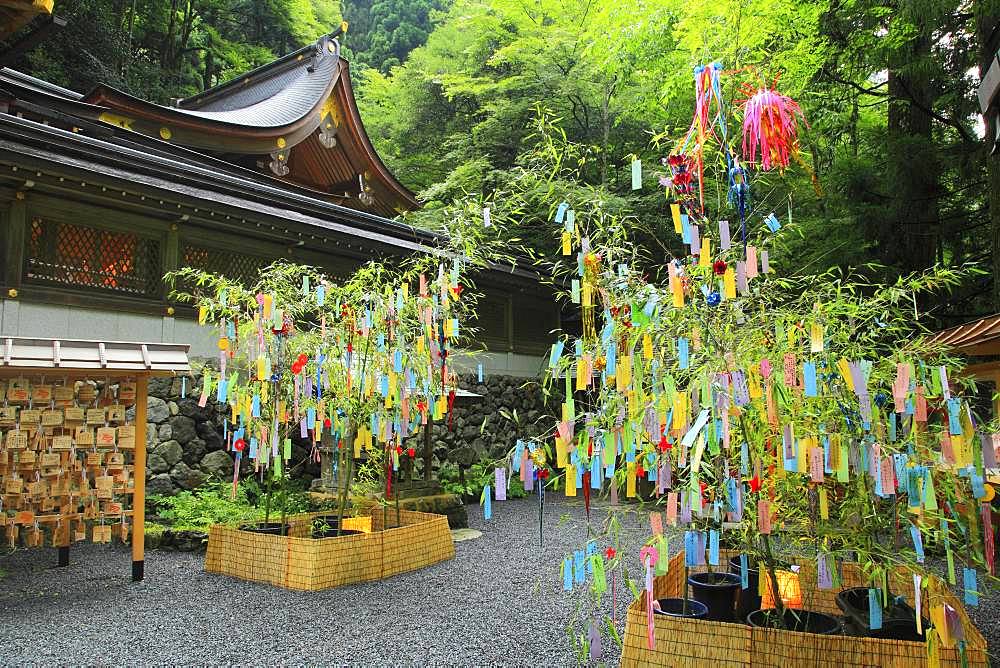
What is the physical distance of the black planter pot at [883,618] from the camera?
9.84 ft

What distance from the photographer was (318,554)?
15.6 feet

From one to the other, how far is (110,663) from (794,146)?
386 cm

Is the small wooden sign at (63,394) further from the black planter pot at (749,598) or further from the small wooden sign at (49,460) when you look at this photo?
the black planter pot at (749,598)

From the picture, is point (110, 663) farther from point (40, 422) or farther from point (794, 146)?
Result: point (794, 146)

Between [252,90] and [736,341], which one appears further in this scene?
[252,90]

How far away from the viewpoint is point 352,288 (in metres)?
5.33

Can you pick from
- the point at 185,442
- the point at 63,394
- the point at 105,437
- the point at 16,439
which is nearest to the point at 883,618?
the point at 105,437

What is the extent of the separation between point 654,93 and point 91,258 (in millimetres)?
8534

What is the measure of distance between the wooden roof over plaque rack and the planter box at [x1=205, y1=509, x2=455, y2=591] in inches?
223

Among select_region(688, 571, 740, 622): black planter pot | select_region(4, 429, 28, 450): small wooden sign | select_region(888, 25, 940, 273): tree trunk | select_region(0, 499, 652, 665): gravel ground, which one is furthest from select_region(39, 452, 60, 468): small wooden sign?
select_region(888, 25, 940, 273): tree trunk

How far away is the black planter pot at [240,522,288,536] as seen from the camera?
5.45 metres

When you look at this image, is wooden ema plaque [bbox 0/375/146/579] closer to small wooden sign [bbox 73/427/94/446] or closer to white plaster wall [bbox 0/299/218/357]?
small wooden sign [bbox 73/427/94/446]

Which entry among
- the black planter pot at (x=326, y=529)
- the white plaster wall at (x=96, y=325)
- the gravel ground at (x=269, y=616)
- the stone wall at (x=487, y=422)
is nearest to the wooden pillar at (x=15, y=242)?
the white plaster wall at (x=96, y=325)

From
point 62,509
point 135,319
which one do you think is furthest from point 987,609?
point 135,319
